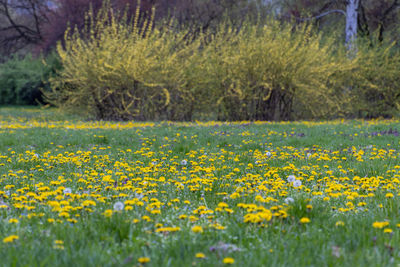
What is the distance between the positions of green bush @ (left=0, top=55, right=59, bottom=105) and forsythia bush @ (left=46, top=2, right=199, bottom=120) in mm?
12915

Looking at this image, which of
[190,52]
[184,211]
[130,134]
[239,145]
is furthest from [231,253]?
[190,52]

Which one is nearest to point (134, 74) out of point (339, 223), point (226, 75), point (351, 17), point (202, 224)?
point (226, 75)

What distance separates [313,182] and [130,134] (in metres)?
5.86

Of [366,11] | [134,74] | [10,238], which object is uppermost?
[366,11]

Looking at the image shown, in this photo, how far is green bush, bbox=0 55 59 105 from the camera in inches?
1097

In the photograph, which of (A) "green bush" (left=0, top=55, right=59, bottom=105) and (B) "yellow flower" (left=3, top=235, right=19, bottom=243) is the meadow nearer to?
(B) "yellow flower" (left=3, top=235, right=19, bottom=243)

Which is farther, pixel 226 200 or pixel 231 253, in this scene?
pixel 226 200

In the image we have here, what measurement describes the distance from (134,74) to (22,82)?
17301mm

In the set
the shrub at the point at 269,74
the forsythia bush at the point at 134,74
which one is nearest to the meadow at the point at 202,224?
the shrub at the point at 269,74

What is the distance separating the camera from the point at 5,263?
6.52 feet

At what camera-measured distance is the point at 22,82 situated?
27969 millimetres

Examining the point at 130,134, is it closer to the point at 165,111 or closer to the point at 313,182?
the point at 313,182

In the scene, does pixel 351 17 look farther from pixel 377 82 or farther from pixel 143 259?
pixel 143 259

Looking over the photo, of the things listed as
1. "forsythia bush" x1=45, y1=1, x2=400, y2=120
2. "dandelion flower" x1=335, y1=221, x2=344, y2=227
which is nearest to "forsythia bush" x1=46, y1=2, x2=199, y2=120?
"forsythia bush" x1=45, y1=1, x2=400, y2=120
